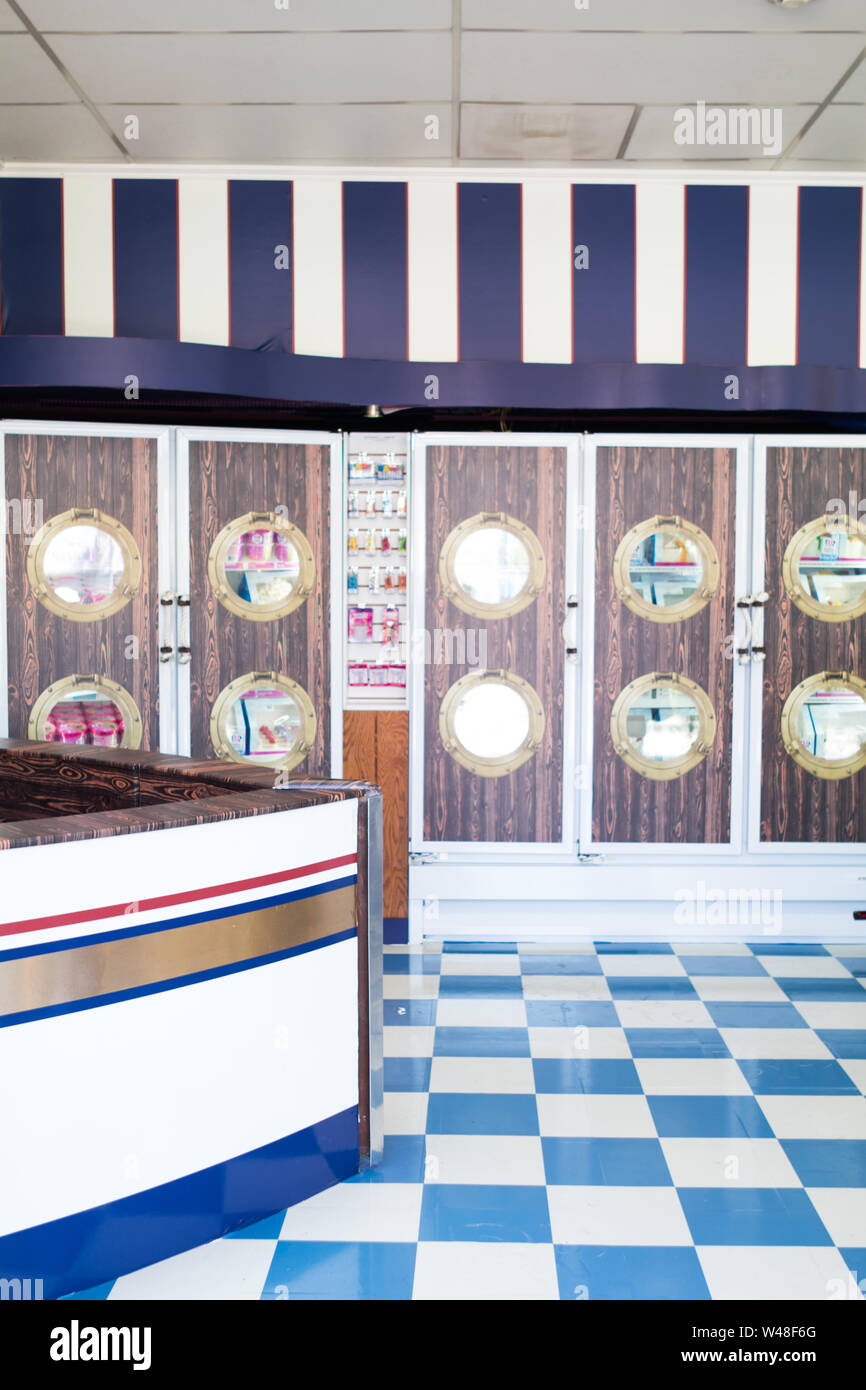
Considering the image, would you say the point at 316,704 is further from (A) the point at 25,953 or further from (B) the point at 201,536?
(A) the point at 25,953

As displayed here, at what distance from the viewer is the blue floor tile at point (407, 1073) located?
297 centimetres

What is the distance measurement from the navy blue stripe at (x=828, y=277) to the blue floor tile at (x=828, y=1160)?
11.0 ft

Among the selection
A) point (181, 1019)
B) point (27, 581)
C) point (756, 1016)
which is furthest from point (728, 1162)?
point (27, 581)

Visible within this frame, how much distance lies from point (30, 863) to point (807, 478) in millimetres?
3530

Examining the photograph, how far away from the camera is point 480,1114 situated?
279cm

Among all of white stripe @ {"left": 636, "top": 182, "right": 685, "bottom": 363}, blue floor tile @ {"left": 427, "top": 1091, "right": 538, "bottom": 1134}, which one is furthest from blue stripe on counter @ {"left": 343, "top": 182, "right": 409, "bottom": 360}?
blue floor tile @ {"left": 427, "top": 1091, "right": 538, "bottom": 1134}

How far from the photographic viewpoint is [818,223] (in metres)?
4.54

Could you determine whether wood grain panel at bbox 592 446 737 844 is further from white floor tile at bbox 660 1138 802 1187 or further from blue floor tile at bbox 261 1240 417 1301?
blue floor tile at bbox 261 1240 417 1301

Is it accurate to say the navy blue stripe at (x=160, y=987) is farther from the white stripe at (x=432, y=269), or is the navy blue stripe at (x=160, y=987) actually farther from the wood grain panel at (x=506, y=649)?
the white stripe at (x=432, y=269)

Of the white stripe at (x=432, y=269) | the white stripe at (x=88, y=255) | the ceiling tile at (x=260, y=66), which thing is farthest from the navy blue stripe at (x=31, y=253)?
the white stripe at (x=432, y=269)

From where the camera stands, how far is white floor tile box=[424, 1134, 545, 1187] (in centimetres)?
246

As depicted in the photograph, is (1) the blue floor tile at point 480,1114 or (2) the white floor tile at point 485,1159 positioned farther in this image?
(1) the blue floor tile at point 480,1114

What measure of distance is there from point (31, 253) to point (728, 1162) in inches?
174

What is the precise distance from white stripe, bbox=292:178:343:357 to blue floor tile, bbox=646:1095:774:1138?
3.31m
